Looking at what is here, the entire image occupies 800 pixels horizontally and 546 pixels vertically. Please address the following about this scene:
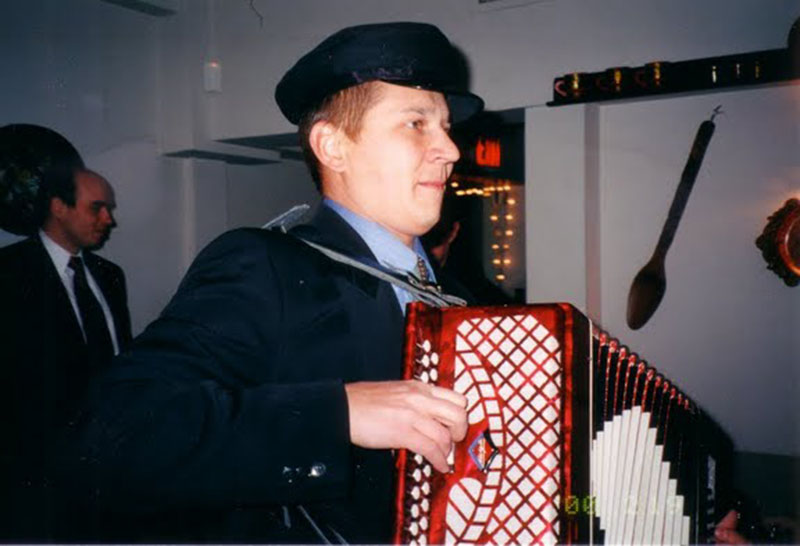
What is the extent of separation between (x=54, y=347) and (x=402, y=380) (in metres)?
3.44

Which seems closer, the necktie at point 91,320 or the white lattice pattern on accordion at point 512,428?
the white lattice pattern on accordion at point 512,428

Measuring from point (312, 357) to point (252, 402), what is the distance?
0.65ft

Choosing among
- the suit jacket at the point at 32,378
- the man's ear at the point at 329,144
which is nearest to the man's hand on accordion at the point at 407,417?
the man's ear at the point at 329,144

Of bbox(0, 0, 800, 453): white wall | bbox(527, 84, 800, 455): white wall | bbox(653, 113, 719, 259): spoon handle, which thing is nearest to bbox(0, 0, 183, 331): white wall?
bbox(0, 0, 800, 453): white wall

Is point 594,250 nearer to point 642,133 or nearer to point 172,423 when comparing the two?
point 642,133

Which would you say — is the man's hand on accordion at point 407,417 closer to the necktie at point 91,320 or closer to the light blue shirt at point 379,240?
the light blue shirt at point 379,240

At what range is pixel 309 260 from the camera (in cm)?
130

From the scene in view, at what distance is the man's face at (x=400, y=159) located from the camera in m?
1.38

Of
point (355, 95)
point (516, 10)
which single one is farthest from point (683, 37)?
point (355, 95)

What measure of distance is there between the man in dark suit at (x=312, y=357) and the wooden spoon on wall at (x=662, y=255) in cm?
277

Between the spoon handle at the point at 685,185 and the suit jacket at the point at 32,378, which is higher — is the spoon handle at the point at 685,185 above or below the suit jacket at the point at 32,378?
above

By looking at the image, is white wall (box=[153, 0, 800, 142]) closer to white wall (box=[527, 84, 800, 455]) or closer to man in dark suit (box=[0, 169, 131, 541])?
white wall (box=[527, 84, 800, 455])

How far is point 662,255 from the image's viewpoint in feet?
13.6

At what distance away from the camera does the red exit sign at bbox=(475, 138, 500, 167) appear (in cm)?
536
